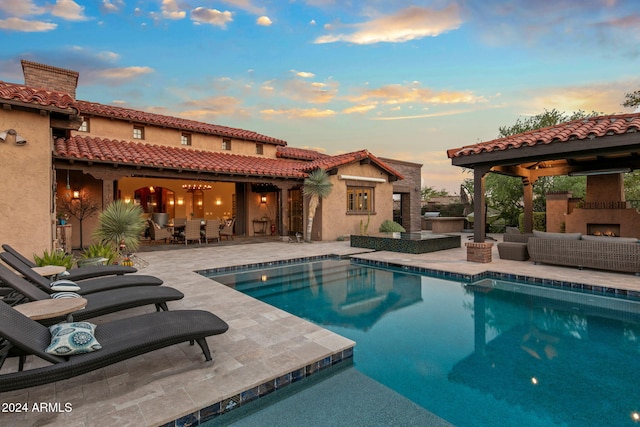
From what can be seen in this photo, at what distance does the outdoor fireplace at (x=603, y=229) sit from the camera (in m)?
11.4

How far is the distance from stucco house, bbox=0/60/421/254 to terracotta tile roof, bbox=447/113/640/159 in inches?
286

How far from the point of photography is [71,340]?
267 centimetres

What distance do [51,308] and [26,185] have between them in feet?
21.2

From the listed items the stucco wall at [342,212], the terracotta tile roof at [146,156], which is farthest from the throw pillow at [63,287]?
the stucco wall at [342,212]

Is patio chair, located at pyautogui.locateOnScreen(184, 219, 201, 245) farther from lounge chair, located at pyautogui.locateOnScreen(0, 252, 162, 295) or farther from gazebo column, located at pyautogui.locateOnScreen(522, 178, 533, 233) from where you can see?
gazebo column, located at pyautogui.locateOnScreen(522, 178, 533, 233)

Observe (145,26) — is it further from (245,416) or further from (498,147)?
(245,416)

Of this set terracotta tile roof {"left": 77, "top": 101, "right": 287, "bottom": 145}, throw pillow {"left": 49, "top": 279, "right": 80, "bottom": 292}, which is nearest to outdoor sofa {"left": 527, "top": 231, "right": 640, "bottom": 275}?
throw pillow {"left": 49, "top": 279, "right": 80, "bottom": 292}

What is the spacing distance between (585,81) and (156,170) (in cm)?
1916

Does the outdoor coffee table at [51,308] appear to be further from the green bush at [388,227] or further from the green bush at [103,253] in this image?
the green bush at [388,227]

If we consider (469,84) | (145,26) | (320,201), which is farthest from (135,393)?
(469,84)

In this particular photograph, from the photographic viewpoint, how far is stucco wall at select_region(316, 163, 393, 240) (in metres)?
15.3

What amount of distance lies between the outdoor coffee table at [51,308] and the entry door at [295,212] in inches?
580

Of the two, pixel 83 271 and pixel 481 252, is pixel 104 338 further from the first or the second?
pixel 481 252

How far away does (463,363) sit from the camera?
152 inches
